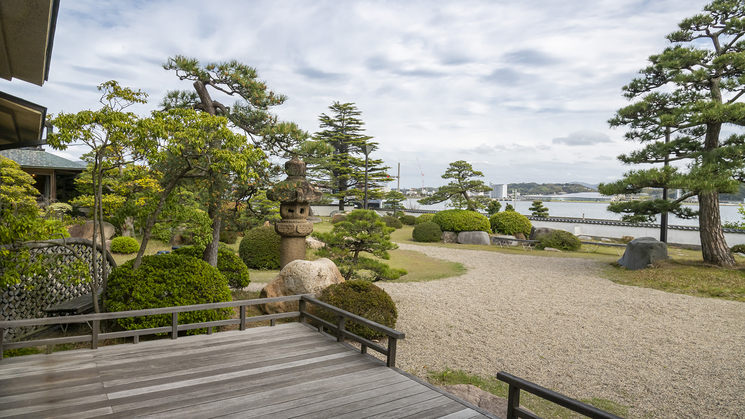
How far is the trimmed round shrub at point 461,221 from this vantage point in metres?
21.4

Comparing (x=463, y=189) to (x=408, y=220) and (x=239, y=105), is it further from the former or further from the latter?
(x=239, y=105)

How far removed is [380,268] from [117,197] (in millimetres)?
12038

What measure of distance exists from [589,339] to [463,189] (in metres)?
21.0

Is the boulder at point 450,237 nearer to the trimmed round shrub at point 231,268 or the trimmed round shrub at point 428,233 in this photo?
the trimmed round shrub at point 428,233

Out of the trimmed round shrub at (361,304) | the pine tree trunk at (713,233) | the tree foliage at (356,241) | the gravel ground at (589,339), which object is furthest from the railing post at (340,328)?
the pine tree trunk at (713,233)

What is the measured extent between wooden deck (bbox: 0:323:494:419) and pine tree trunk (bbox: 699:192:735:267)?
12.8m

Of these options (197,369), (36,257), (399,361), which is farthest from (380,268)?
(36,257)

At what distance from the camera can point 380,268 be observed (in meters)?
9.12

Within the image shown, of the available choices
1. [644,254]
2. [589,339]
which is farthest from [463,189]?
[589,339]

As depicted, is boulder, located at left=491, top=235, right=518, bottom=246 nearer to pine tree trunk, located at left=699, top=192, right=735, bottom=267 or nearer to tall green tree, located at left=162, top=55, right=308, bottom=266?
pine tree trunk, located at left=699, top=192, right=735, bottom=267

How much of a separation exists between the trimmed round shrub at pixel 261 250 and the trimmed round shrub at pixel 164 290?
21.1ft

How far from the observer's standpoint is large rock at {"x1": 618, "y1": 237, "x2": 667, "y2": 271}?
12992 millimetres

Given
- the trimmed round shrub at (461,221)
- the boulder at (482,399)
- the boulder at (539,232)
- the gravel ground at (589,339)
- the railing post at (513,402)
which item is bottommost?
the gravel ground at (589,339)

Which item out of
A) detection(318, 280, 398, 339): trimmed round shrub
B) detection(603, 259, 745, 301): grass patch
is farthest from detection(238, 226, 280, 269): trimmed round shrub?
detection(603, 259, 745, 301): grass patch
